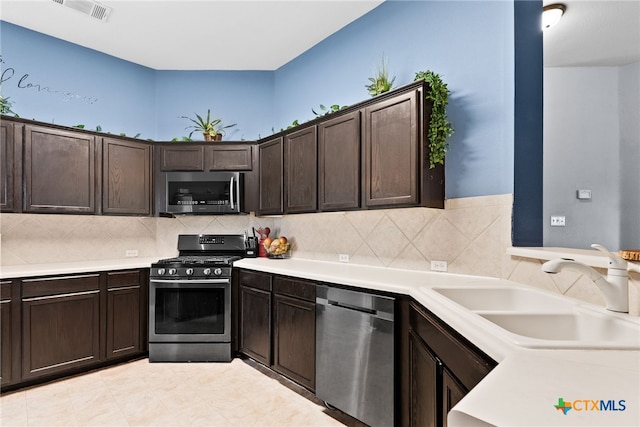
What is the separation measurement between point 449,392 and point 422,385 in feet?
1.17

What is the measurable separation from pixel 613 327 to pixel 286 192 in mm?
2519

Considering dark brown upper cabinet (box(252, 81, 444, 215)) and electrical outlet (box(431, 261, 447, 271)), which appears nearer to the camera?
dark brown upper cabinet (box(252, 81, 444, 215))

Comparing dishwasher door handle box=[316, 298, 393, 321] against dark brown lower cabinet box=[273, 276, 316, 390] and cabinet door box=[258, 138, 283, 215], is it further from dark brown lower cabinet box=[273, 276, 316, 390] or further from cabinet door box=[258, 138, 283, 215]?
cabinet door box=[258, 138, 283, 215]

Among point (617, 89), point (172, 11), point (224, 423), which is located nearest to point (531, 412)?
point (224, 423)

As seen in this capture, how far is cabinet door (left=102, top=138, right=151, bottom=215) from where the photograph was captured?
3365mm

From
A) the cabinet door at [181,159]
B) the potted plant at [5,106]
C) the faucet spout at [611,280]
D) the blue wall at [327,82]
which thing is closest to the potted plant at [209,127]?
the blue wall at [327,82]

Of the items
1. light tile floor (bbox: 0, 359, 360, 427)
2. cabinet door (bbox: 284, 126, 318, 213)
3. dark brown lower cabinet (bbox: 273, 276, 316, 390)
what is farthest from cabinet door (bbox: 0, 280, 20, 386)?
cabinet door (bbox: 284, 126, 318, 213)

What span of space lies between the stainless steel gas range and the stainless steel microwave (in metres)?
0.63

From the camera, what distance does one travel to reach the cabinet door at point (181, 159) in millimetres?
3678

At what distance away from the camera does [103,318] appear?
3023 mm

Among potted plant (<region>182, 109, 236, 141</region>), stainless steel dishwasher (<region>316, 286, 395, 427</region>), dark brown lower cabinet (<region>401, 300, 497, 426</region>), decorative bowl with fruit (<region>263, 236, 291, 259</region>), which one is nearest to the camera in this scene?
dark brown lower cabinet (<region>401, 300, 497, 426</region>)

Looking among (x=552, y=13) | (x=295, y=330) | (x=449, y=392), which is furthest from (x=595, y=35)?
(x=295, y=330)

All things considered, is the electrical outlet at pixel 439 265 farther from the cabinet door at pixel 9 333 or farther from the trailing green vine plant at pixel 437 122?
the cabinet door at pixel 9 333

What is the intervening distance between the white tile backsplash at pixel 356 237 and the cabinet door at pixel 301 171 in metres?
0.33
